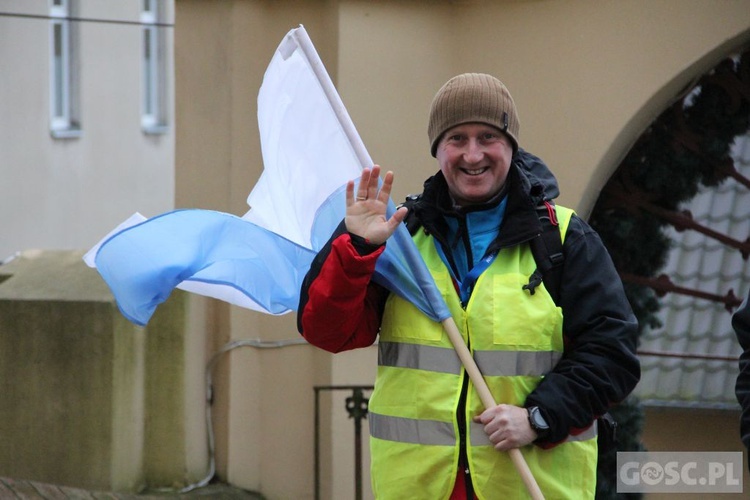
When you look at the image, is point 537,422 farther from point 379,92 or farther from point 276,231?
point 379,92

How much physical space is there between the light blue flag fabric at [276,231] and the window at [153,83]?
1837 centimetres

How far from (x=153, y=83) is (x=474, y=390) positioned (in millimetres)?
19828

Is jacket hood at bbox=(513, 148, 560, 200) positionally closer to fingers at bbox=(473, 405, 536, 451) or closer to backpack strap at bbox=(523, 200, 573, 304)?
backpack strap at bbox=(523, 200, 573, 304)

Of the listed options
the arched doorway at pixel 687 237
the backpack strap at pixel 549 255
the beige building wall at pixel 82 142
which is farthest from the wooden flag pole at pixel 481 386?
the beige building wall at pixel 82 142

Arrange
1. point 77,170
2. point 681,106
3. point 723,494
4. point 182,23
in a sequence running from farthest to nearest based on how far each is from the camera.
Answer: point 77,170
point 723,494
point 182,23
point 681,106

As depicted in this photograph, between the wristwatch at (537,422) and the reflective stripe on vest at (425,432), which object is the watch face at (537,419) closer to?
the wristwatch at (537,422)

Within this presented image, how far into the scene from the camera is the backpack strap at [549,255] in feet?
12.1

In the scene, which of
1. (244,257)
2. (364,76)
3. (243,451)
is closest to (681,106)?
(364,76)

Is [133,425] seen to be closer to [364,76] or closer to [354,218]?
[364,76]

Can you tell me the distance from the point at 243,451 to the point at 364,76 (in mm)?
1883

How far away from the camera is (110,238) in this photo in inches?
158
